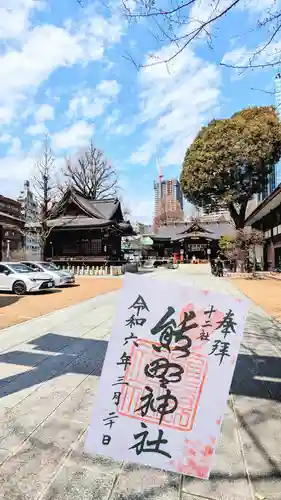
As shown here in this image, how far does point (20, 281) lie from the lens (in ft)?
Result: 44.0

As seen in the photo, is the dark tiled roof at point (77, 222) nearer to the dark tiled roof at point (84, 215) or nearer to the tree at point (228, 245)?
the dark tiled roof at point (84, 215)

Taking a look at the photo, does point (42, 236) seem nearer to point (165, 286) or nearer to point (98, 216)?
point (98, 216)

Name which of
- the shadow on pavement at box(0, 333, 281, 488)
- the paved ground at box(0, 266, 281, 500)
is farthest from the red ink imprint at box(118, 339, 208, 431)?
the shadow on pavement at box(0, 333, 281, 488)

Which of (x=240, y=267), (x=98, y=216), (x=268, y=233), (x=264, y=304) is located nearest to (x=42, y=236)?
(x=98, y=216)

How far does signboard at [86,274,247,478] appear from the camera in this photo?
6.25 ft

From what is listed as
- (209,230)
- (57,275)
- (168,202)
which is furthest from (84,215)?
(168,202)

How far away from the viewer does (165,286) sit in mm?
2115

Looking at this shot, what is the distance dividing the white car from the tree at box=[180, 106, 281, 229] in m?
20.8

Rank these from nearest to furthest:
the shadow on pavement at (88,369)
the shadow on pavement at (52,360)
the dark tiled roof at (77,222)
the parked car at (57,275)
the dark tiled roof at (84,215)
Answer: the shadow on pavement at (88,369) < the shadow on pavement at (52,360) < the parked car at (57,275) < the dark tiled roof at (77,222) < the dark tiled roof at (84,215)

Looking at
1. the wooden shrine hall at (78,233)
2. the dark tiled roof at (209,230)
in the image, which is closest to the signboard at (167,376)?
the wooden shrine hall at (78,233)

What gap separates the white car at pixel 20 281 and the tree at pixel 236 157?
2083 cm

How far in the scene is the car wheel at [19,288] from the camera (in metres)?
13.4

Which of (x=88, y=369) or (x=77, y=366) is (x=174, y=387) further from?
(x=77, y=366)

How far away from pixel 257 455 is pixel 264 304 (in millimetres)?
8528
